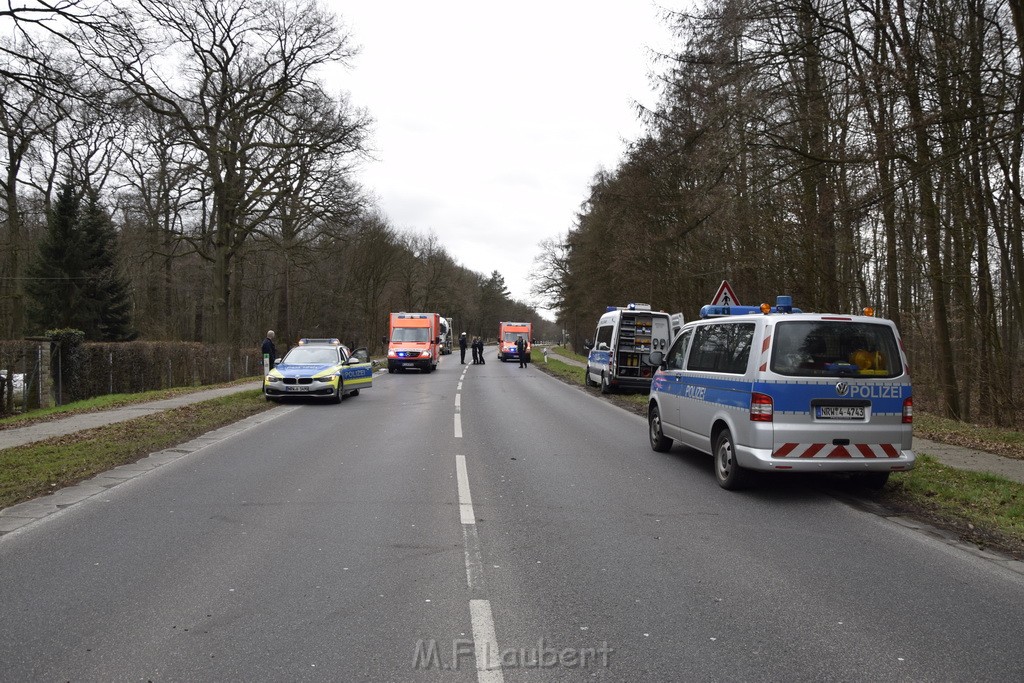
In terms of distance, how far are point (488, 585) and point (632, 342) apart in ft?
55.6

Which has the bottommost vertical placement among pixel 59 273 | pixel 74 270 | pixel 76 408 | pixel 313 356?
pixel 76 408

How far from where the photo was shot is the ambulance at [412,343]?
36.0 m

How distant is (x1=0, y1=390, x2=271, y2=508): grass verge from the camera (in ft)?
26.7

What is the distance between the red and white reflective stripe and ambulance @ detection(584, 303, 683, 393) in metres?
12.7

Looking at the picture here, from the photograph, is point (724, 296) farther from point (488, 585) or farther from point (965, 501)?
point (488, 585)

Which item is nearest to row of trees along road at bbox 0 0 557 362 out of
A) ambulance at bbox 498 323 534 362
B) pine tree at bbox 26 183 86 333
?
pine tree at bbox 26 183 86 333

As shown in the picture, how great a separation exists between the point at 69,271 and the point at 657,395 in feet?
110

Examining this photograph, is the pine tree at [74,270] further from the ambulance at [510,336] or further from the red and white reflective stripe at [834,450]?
the red and white reflective stripe at [834,450]

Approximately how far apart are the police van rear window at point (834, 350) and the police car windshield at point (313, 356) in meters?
13.9

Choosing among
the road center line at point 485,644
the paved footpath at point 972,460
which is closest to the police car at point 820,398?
the paved footpath at point 972,460

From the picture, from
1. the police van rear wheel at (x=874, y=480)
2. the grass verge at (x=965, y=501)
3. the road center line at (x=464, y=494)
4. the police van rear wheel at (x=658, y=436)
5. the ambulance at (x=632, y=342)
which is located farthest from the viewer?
the ambulance at (x=632, y=342)

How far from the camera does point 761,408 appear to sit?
7590 millimetres

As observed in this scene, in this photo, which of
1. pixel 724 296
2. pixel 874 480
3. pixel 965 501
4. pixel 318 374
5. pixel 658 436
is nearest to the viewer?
pixel 965 501

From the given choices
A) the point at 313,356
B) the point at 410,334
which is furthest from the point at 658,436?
the point at 410,334
